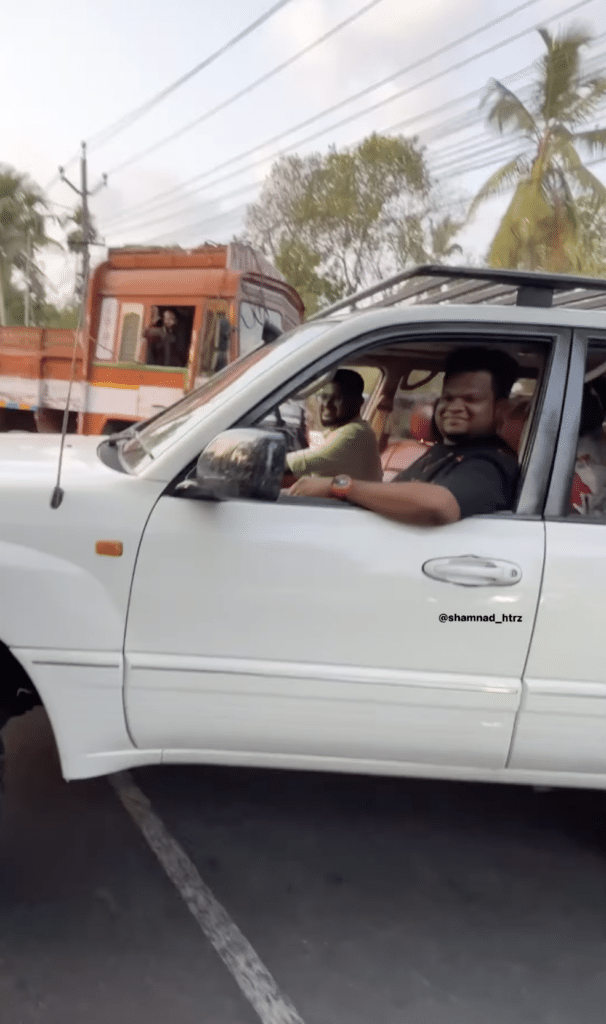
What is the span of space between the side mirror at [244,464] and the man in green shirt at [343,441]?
0.91 metres

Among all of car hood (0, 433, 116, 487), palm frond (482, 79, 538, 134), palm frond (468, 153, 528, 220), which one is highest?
palm frond (482, 79, 538, 134)

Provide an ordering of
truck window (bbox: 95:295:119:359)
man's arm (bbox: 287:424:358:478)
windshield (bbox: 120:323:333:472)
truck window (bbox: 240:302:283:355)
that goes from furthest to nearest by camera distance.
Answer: truck window (bbox: 95:295:119:359), truck window (bbox: 240:302:283:355), man's arm (bbox: 287:424:358:478), windshield (bbox: 120:323:333:472)

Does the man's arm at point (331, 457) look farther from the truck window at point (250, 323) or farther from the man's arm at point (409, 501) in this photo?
the truck window at point (250, 323)

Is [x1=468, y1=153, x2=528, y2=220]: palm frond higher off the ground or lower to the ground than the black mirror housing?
higher

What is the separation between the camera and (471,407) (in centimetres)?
294

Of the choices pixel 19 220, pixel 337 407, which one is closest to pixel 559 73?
pixel 337 407

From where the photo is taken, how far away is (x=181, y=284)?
33.8 ft

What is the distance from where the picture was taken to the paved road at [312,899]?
93.4 inches

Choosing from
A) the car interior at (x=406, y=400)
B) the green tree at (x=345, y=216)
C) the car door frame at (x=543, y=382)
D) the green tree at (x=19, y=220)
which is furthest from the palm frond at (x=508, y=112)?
the green tree at (x=19, y=220)

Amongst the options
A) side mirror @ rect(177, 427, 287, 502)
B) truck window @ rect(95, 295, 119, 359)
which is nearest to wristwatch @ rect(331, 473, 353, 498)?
side mirror @ rect(177, 427, 287, 502)

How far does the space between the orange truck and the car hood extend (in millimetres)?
6993

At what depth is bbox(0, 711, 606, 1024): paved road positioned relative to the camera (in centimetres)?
237

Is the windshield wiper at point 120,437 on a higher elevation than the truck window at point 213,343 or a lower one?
lower

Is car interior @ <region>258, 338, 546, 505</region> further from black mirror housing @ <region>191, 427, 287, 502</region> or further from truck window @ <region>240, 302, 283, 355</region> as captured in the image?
truck window @ <region>240, 302, 283, 355</region>
